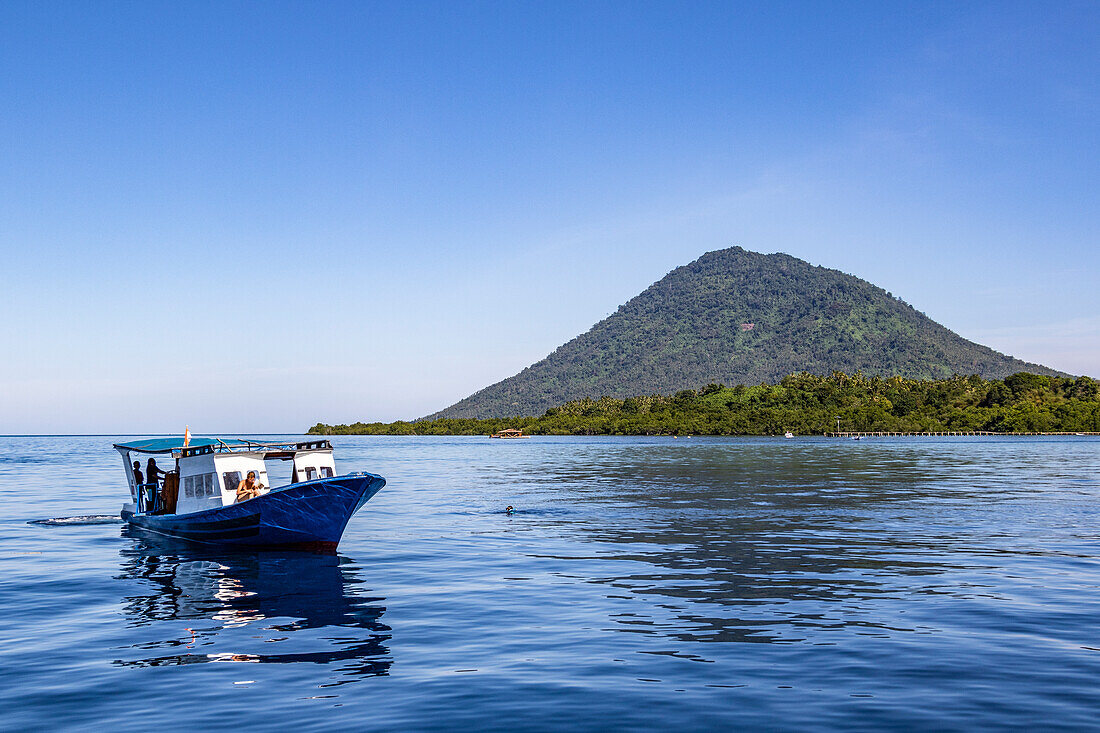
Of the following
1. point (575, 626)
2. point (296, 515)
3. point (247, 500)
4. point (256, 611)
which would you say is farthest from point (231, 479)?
point (575, 626)

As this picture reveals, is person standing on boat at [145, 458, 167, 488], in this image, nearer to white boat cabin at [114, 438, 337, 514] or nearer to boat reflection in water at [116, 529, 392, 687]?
white boat cabin at [114, 438, 337, 514]

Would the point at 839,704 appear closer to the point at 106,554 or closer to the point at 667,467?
the point at 106,554

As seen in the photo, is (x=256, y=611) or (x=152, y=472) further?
(x=152, y=472)

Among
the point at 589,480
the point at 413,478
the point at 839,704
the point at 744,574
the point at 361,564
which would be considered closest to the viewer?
the point at 839,704

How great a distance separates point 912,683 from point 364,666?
1012 centimetres

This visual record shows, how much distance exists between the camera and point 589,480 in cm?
7519

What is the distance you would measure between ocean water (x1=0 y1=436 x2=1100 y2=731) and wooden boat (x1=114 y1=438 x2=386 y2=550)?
1075mm

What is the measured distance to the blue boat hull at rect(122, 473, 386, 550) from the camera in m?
32.2

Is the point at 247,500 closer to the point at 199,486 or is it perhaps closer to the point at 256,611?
the point at 199,486

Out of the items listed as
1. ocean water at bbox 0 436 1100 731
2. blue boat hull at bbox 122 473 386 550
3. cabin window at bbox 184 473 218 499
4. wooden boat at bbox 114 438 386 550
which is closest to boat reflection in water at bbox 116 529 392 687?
ocean water at bbox 0 436 1100 731

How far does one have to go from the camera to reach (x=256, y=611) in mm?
22109

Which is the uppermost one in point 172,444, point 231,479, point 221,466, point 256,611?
point 172,444

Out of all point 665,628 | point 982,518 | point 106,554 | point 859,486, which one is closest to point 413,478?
point 859,486

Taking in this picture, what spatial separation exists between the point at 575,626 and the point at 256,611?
8.89m
